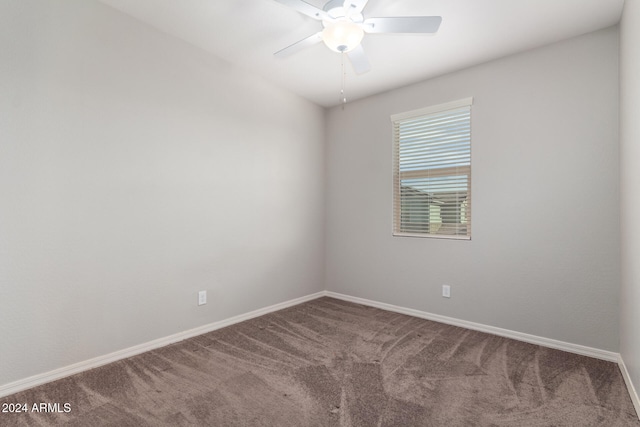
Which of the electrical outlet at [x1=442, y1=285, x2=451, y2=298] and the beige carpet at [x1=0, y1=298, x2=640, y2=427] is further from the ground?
the electrical outlet at [x1=442, y1=285, x2=451, y2=298]

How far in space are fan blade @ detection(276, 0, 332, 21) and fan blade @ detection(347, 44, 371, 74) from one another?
370 mm

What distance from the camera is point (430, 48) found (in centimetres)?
276

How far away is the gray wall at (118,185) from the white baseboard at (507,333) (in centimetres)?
137

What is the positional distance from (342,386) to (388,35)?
104 inches

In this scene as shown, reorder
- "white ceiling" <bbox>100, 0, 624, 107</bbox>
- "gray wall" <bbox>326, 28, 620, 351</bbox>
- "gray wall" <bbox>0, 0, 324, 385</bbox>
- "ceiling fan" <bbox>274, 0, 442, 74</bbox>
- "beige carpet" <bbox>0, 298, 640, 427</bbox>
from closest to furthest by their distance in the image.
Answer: "beige carpet" <bbox>0, 298, 640, 427</bbox> < "ceiling fan" <bbox>274, 0, 442, 74</bbox> < "gray wall" <bbox>0, 0, 324, 385</bbox> < "white ceiling" <bbox>100, 0, 624, 107</bbox> < "gray wall" <bbox>326, 28, 620, 351</bbox>

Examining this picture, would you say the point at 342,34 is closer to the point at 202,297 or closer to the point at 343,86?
the point at 343,86

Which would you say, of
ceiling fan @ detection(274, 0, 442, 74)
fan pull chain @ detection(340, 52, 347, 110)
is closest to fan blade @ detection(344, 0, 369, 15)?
ceiling fan @ detection(274, 0, 442, 74)

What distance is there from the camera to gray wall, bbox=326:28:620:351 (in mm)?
2453

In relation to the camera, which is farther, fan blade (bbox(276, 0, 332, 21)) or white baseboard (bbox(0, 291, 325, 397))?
white baseboard (bbox(0, 291, 325, 397))

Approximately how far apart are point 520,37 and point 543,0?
17.4 inches

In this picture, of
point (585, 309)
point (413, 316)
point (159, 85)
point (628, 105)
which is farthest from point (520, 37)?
point (159, 85)

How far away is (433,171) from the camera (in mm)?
3367

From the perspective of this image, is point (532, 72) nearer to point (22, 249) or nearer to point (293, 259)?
point (293, 259)

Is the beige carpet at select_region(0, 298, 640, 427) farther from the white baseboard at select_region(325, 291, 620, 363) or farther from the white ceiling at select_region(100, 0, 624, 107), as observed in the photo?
the white ceiling at select_region(100, 0, 624, 107)
